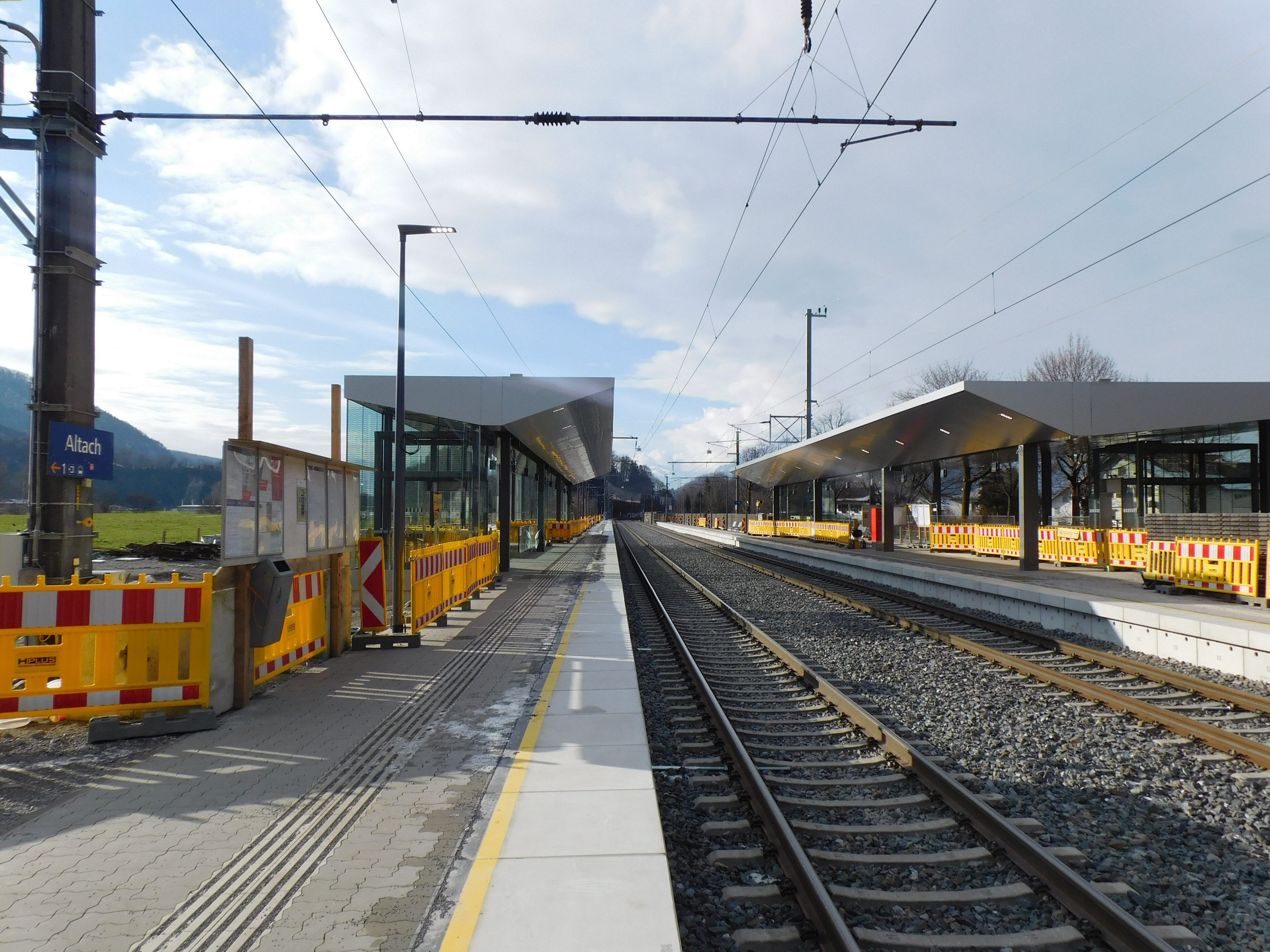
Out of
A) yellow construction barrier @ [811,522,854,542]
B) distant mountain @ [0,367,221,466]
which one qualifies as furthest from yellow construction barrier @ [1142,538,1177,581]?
distant mountain @ [0,367,221,466]

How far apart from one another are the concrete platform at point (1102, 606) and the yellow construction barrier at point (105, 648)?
10.8m

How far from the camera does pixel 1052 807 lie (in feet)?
14.9

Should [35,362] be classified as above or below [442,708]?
above

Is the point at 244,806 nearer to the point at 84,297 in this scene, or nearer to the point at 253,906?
the point at 253,906

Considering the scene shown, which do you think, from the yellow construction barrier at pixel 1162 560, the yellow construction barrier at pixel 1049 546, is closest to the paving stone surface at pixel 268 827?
the yellow construction barrier at pixel 1162 560

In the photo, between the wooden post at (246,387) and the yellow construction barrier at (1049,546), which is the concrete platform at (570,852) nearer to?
the wooden post at (246,387)

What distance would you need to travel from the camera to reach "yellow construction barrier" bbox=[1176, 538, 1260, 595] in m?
11.6

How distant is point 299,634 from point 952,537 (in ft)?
85.4

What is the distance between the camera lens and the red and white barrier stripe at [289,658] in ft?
22.9

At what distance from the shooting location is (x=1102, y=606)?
11.4 metres

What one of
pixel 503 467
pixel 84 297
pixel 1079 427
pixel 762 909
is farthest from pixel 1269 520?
pixel 503 467

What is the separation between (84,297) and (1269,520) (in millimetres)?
16547

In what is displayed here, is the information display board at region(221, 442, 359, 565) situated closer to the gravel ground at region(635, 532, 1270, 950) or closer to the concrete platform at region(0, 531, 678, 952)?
the concrete platform at region(0, 531, 678, 952)

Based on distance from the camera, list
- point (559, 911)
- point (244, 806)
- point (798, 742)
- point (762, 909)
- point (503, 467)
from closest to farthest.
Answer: point (559, 911) → point (762, 909) → point (244, 806) → point (798, 742) → point (503, 467)
